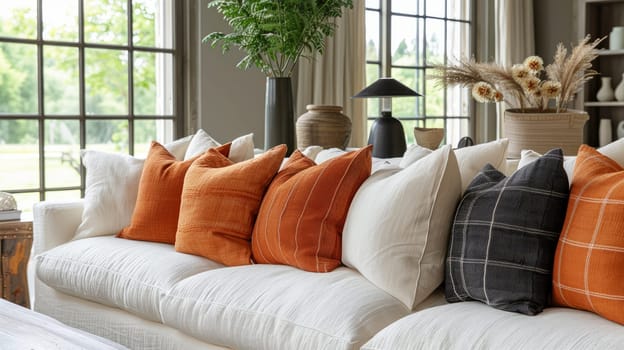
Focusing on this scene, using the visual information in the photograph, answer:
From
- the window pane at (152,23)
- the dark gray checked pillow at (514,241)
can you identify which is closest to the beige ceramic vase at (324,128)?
the window pane at (152,23)

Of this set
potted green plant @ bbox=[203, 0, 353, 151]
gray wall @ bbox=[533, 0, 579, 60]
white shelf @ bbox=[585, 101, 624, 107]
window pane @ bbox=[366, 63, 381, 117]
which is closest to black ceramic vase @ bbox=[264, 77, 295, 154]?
potted green plant @ bbox=[203, 0, 353, 151]

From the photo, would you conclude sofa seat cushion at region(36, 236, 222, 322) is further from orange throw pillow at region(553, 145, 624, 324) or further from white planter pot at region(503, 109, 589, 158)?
white planter pot at region(503, 109, 589, 158)

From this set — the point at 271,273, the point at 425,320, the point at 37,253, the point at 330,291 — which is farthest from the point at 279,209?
the point at 37,253

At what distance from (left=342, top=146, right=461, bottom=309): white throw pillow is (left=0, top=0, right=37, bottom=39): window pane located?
2943mm

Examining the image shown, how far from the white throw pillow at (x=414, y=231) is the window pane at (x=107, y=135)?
285 centimetres

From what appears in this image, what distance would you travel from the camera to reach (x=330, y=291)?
8.16 feet

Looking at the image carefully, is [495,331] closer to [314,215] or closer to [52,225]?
[314,215]

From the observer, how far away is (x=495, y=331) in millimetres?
2057

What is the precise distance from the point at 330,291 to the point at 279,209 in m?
→ 0.53

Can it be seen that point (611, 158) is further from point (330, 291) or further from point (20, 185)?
point (20, 185)

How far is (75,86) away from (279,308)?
2952 mm

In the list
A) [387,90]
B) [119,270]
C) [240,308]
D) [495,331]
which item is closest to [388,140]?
[387,90]

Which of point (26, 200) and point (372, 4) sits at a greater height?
point (372, 4)

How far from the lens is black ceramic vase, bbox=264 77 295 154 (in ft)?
14.6
